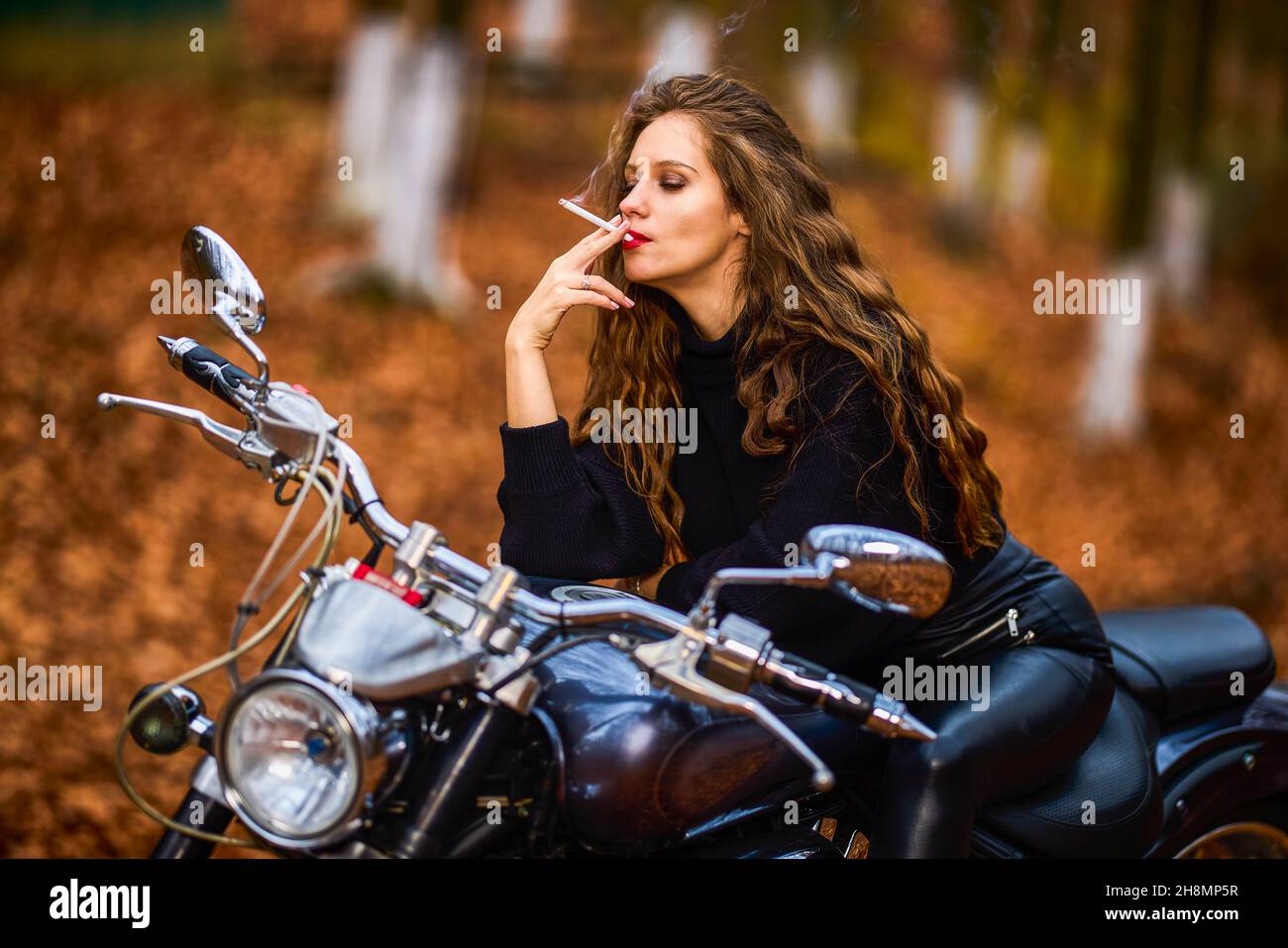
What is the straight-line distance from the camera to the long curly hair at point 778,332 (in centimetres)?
265

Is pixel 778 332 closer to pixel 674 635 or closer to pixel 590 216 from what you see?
pixel 590 216

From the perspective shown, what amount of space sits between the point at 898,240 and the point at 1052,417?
2976 mm

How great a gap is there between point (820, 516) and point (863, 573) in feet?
1.82

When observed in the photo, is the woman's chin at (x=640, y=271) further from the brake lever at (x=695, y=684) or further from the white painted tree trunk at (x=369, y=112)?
the white painted tree trunk at (x=369, y=112)

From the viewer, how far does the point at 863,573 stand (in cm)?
191

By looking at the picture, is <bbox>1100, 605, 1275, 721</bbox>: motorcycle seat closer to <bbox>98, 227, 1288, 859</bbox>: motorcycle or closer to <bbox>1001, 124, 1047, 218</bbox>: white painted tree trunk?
<bbox>98, 227, 1288, 859</bbox>: motorcycle

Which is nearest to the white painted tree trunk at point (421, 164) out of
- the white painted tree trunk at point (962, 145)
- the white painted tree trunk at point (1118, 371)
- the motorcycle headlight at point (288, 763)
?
the white painted tree trunk at point (1118, 371)

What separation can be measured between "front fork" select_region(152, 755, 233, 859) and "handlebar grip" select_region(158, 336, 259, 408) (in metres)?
0.62

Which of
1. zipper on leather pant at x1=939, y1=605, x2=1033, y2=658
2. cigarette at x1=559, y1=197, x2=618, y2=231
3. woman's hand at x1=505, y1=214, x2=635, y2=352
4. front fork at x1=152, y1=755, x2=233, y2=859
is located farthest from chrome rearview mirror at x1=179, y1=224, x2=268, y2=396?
zipper on leather pant at x1=939, y1=605, x2=1033, y2=658

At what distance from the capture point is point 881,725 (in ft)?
6.60

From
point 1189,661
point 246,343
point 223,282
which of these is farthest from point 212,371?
point 1189,661
